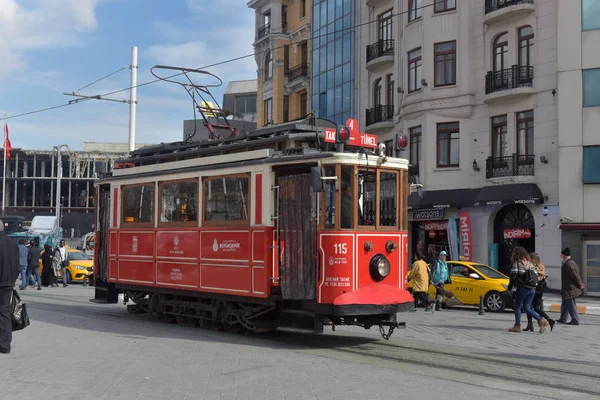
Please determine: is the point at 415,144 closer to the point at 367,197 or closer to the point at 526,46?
the point at 526,46

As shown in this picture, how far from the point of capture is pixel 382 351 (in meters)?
11.2

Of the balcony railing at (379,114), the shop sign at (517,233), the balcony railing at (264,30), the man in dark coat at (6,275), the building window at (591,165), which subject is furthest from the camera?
the balcony railing at (264,30)

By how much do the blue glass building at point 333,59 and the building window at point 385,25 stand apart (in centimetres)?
176

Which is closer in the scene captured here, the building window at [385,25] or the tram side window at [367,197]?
the tram side window at [367,197]

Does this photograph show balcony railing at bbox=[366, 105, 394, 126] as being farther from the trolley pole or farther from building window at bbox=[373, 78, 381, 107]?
the trolley pole

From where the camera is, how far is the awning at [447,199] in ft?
94.3

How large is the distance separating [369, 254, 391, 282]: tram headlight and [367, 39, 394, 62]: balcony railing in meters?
23.1

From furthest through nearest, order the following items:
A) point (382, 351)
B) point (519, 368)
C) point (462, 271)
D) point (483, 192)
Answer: point (483, 192), point (462, 271), point (382, 351), point (519, 368)

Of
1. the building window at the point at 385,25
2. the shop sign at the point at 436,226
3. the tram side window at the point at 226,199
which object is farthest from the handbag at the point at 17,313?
the building window at the point at 385,25

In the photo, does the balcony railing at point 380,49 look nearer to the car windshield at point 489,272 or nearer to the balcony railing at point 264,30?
the balcony railing at point 264,30

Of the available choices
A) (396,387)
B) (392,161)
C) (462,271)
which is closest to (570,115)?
(462,271)

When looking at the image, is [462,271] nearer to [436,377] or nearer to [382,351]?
[382,351]

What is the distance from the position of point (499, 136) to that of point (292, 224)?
19128 millimetres

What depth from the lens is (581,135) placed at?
25.5 m
